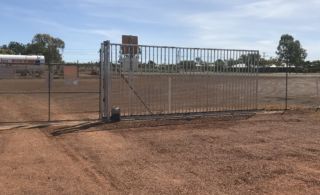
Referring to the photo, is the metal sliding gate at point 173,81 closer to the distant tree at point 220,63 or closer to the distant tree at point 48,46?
the distant tree at point 220,63

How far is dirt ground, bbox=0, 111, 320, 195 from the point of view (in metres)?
8.47

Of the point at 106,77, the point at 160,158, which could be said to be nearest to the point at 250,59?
the point at 106,77

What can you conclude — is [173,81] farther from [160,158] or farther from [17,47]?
[17,47]

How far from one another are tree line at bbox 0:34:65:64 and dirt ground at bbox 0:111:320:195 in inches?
4033

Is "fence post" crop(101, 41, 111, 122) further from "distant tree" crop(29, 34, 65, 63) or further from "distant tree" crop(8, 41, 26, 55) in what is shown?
"distant tree" crop(8, 41, 26, 55)

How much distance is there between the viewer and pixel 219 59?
2000cm

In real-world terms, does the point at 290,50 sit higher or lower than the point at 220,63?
higher

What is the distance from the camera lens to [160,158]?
35.8ft

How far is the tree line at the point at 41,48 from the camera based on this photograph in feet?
403

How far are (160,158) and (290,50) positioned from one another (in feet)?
566

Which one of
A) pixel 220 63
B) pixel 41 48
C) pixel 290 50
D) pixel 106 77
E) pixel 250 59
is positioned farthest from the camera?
pixel 290 50

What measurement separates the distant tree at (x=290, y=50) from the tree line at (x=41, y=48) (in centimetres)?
7535

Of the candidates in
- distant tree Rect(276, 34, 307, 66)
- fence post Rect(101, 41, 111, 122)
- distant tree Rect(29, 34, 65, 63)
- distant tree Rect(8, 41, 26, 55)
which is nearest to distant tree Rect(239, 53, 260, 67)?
fence post Rect(101, 41, 111, 122)

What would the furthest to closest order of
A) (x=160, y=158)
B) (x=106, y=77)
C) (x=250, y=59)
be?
(x=250, y=59) < (x=106, y=77) < (x=160, y=158)
